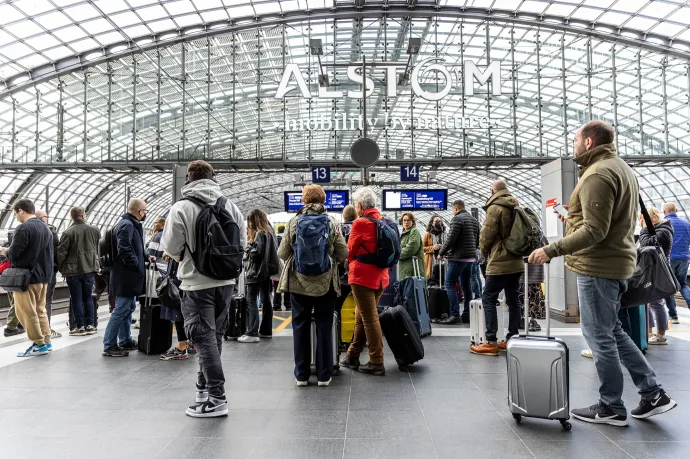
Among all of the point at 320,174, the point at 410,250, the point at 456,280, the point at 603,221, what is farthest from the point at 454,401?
the point at 320,174

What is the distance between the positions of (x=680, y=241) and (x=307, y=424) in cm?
683

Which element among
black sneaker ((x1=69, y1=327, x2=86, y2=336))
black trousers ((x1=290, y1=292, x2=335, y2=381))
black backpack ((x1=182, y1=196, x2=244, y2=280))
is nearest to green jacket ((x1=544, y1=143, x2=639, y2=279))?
black trousers ((x1=290, y1=292, x2=335, y2=381))

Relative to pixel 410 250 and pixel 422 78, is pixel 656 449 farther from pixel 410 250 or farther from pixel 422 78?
pixel 422 78

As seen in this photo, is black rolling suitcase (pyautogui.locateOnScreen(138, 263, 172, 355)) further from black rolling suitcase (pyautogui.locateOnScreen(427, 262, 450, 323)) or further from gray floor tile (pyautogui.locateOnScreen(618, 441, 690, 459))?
gray floor tile (pyautogui.locateOnScreen(618, 441, 690, 459))

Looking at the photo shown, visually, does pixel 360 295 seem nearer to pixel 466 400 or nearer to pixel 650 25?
pixel 466 400

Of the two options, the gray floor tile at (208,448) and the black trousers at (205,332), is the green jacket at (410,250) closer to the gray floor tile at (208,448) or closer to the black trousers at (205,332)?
the black trousers at (205,332)

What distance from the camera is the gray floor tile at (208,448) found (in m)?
3.00

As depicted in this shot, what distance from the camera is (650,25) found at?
69.0ft

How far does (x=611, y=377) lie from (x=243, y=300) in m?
4.91

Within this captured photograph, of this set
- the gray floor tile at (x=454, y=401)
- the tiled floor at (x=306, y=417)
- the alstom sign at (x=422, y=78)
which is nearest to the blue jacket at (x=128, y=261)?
the tiled floor at (x=306, y=417)

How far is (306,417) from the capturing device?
12.1 feet

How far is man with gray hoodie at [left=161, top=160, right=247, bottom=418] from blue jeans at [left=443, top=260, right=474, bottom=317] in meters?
4.84

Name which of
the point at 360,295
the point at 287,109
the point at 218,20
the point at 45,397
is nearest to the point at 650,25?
the point at 287,109

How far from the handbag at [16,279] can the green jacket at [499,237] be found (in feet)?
16.7
